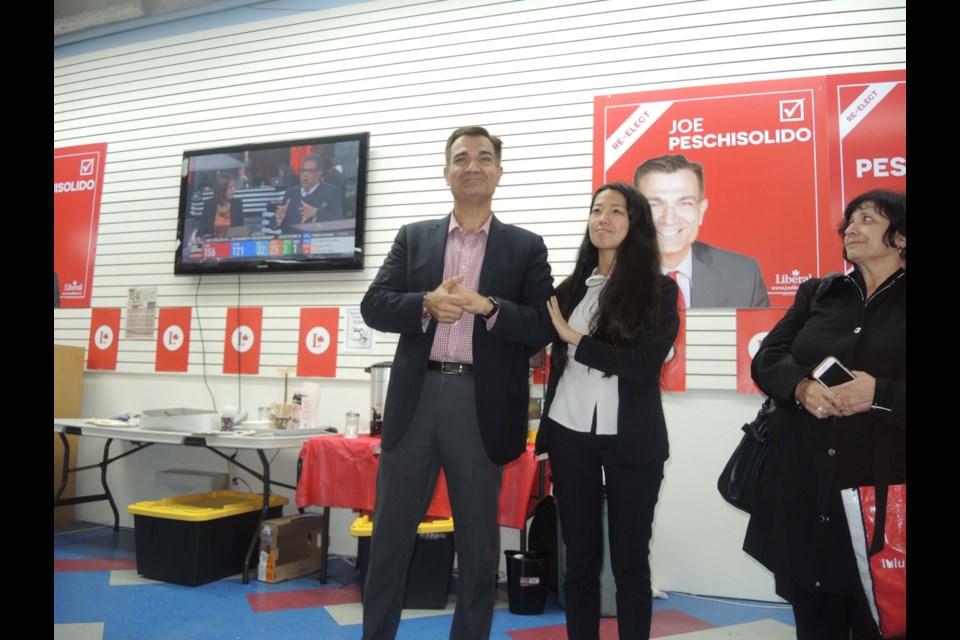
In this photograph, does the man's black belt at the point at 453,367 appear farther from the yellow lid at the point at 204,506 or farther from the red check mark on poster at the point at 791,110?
the red check mark on poster at the point at 791,110

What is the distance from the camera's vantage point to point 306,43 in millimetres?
4816

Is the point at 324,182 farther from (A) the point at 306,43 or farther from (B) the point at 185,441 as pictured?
(B) the point at 185,441

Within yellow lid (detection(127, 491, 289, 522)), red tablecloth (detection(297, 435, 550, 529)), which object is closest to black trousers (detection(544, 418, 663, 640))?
red tablecloth (detection(297, 435, 550, 529))

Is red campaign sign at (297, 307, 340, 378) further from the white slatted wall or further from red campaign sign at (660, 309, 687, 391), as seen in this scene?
red campaign sign at (660, 309, 687, 391)

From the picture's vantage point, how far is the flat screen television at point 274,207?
14.4 feet

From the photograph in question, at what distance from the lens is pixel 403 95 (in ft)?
14.8

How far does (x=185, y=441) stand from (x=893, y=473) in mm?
3427

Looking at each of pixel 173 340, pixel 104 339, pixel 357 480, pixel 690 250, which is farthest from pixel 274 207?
pixel 690 250

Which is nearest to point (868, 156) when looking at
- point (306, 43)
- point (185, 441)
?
point (306, 43)

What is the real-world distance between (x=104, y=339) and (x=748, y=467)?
4.94 m

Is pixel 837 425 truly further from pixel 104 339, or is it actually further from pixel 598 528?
pixel 104 339

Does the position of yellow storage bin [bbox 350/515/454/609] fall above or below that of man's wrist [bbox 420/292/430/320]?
below

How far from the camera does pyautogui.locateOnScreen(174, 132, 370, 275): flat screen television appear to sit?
4.39 meters

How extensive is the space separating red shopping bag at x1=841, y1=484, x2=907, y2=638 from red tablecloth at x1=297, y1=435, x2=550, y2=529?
1.77 metres
